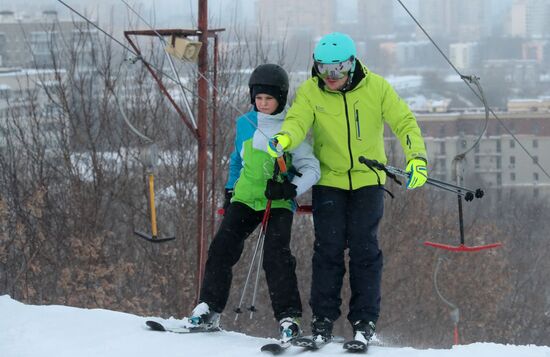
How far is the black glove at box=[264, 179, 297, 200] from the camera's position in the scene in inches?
Answer: 206

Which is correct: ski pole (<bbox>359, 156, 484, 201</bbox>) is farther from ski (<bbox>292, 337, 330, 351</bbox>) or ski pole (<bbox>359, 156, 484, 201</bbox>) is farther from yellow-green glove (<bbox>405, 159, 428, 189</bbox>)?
ski (<bbox>292, 337, 330, 351</bbox>)

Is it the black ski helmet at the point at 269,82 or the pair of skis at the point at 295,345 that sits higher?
the black ski helmet at the point at 269,82

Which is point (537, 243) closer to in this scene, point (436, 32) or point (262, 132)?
point (262, 132)

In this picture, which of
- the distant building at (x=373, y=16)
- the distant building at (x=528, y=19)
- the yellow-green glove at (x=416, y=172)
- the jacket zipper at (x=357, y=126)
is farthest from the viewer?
the distant building at (x=528, y=19)

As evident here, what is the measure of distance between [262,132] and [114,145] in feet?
70.5

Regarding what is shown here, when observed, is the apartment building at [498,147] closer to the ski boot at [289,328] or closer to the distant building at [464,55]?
the distant building at [464,55]

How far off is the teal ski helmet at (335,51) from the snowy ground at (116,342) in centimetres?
143

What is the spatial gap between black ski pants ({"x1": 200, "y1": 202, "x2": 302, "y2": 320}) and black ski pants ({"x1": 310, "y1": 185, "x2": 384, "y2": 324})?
6.5 inches

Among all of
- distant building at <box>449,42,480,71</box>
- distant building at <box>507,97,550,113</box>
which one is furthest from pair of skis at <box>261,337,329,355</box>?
distant building at <box>449,42,480,71</box>

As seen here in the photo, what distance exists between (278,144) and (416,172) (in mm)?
687

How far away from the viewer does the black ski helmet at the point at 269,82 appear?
18.1 feet

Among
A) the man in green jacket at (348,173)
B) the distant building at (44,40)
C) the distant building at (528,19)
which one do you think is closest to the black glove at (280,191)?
the man in green jacket at (348,173)

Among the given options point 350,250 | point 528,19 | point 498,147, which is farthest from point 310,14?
point 350,250

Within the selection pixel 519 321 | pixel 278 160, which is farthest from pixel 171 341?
pixel 519 321
